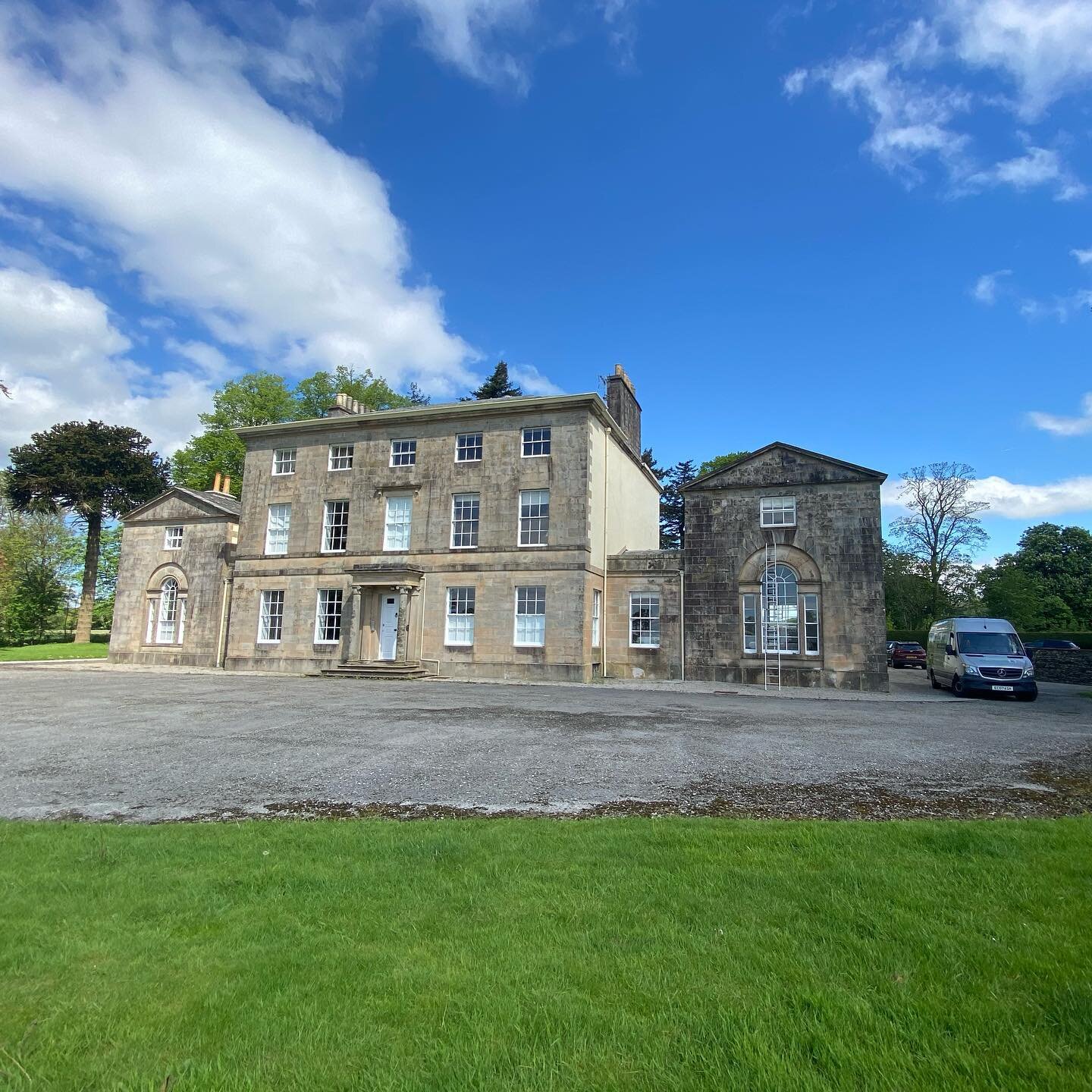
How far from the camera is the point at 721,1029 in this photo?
2.70 meters

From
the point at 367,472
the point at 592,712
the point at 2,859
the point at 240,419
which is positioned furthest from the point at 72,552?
the point at 2,859

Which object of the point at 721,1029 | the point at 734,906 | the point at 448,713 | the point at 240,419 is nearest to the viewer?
the point at 721,1029

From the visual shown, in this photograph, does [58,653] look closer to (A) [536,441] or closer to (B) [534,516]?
(B) [534,516]

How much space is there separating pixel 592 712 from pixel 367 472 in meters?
16.7

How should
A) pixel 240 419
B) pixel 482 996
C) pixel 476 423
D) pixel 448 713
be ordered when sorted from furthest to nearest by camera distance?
pixel 240 419, pixel 476 423, pixel 448 713, pixel 482 996

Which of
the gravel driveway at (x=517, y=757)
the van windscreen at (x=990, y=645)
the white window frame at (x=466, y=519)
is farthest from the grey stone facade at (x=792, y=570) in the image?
the white window frame at (x=466, y=519)

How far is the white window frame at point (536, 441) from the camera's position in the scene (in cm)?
2528

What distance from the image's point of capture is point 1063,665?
2886 cm

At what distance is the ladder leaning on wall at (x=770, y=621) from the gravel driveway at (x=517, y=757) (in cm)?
665

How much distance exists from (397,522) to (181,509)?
422 inches

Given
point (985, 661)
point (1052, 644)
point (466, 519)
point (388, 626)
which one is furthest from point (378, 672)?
point (1052, 644)

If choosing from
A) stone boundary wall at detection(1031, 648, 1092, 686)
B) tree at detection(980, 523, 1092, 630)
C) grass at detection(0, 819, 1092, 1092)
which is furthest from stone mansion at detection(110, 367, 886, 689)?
tree at detection(980, 523, 1092, 630)

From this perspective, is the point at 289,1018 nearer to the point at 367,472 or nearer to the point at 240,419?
the point at 367,472

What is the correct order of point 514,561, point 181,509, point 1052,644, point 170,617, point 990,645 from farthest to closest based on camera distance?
point 1052,644 → point 181,509 → point 170,617 → point 514,561 → point 990,645
